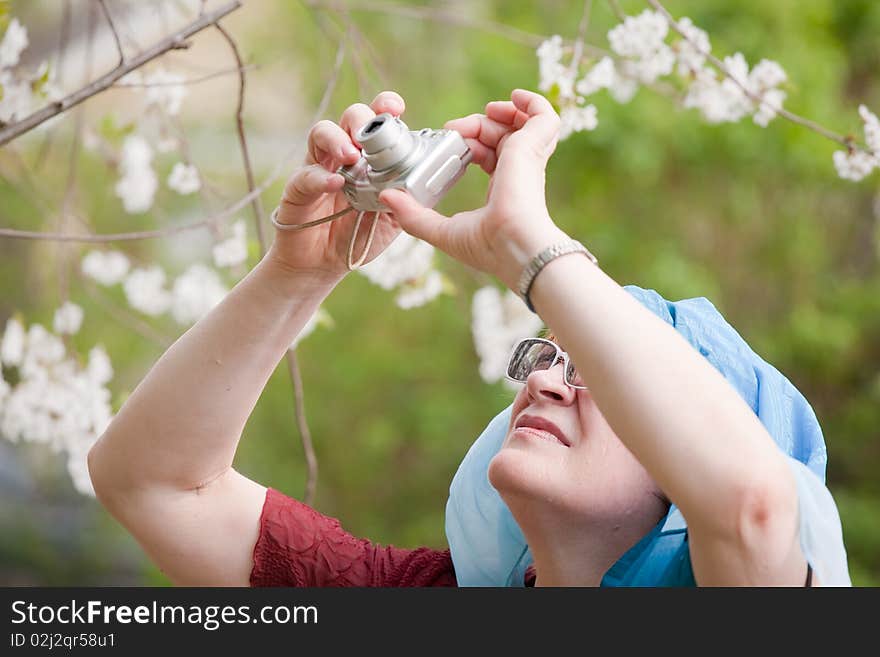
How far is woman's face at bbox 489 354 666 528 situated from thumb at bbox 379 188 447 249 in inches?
10.4

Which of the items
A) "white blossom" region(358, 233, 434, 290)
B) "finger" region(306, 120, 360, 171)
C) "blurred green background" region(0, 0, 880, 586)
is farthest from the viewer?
"blurred green background" region(0, 0, 880, 586)

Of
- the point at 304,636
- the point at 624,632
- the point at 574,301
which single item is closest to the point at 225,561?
the point at 304,636

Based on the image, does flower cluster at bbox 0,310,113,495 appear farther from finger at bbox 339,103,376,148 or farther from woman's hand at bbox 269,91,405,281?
finger at bbox 339,103,376,148

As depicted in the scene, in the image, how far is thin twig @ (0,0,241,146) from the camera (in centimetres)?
125

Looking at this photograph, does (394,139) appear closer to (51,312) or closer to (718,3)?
(718,3)

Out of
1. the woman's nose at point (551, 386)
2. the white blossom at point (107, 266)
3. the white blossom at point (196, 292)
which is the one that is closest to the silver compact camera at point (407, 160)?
the woman's nose at point (551, 386)

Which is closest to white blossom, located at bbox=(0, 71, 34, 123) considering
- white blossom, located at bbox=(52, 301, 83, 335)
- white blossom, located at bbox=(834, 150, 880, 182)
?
white blossom, located at bbox=(52, 301, 83, 335)

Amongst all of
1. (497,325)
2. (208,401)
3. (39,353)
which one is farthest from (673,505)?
(39,353)

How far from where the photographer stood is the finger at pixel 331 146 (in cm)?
115

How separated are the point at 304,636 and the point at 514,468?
291 millimetres

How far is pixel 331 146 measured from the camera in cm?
116

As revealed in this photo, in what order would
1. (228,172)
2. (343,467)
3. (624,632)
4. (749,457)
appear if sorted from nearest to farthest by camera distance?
1. (749,457)
2. (624,632)
3. (343,467)
4. (228,172)

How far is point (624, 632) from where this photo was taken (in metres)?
1.06

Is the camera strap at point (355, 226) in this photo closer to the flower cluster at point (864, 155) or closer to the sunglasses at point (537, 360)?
the sunglasses at point (537, 360)
